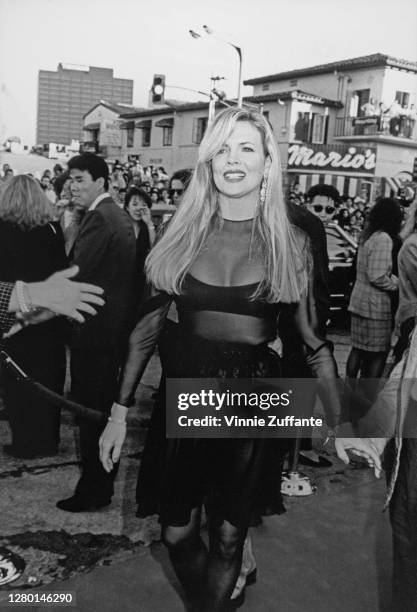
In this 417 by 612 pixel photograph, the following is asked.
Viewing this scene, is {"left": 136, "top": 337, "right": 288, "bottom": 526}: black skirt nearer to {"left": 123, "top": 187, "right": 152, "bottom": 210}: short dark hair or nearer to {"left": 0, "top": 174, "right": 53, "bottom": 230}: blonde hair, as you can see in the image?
{"left": 0, "top": 174, "right": 53, "bottom": 230}: blonde hair

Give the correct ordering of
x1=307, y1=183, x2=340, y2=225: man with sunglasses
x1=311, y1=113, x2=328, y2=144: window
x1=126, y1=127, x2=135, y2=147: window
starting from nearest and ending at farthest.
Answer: x1=307, y1=183, x2=340, y2=225: man with sunglasses < x1=126, y1=127, x2=135, y2=147: window < x1=311, y1=113, x2=328, y2=144: window

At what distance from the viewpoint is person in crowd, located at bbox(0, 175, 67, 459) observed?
3.61m

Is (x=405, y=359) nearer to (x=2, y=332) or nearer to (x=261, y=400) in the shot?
(x=261, y=400)

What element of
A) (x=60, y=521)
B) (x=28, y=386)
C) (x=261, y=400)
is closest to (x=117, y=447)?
(x=261, y=400)

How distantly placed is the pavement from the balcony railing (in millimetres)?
25060

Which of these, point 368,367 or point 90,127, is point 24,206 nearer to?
point 90,127

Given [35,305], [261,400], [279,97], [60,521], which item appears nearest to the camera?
[261,400]

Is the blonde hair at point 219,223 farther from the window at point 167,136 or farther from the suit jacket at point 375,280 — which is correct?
the window at point 167,136

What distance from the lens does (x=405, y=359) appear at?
6.01 feet

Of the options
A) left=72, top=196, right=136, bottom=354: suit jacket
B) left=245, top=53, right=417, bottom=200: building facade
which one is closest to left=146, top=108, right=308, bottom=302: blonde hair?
left=72, top=196, right=136, bottom=354: suit jacket

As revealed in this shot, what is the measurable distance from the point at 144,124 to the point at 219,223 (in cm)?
923

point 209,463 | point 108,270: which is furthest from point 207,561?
point 108,270

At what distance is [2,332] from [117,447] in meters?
0.72

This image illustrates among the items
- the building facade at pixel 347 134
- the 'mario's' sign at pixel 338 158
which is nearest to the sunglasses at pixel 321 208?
the building facade at pixel 347 134
